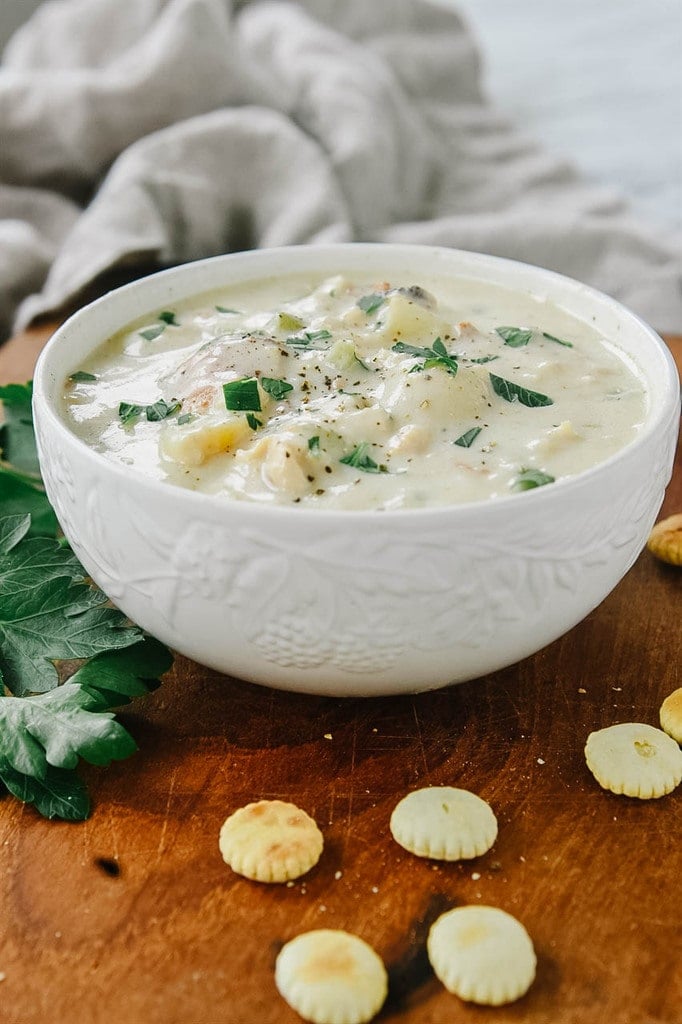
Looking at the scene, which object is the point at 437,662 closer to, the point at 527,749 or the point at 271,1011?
the point at 527,749

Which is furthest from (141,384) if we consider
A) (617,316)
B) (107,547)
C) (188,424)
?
(617,316)

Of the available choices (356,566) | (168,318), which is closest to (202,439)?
(356,566)

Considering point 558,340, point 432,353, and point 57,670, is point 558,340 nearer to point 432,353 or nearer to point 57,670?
point 432,353

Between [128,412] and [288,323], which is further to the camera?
[288,323]

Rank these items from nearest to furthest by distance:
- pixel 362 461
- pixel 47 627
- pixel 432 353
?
pixel 362 461, pixel 47 627, pixel 432 353

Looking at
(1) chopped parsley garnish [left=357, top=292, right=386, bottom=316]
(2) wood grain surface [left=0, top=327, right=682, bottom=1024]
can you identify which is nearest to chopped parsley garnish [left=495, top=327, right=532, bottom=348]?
(1) chopped parsley garnish [left=357, top=292, right=386, bottom=316]

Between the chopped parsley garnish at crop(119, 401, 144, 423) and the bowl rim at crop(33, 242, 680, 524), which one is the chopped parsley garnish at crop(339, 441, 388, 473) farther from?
the chopped parsley garnish at crop(119, 401, 144, 423)
